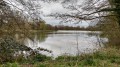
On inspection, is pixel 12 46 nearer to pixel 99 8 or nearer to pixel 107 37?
pixel 99 8

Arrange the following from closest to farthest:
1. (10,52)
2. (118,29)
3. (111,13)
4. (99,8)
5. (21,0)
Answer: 1. (21,0)
2. (10,52)
3. (99,8)
4. (111,13)
5. (118,29)

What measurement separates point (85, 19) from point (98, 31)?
3.61 m

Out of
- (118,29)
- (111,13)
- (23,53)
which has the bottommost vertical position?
(23,53)

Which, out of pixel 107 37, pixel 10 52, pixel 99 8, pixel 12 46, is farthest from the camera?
pixel 107 37

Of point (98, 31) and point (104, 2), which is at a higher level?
point (104, 2)

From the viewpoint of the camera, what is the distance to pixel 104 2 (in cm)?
1490

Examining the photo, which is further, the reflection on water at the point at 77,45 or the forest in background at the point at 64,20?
the reflection on water at the point at 77,45

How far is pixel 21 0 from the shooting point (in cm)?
1014

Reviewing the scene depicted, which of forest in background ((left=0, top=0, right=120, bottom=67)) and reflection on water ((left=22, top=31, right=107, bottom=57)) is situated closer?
forest in background ((left=0, top=0, right=120, bottom=67))

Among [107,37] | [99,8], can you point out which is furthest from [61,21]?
[107,37]

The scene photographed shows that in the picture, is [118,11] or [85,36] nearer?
[118,11]

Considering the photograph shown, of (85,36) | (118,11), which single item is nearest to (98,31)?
(85,36)

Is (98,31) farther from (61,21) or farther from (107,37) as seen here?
(61,21)

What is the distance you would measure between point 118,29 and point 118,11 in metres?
3.50
